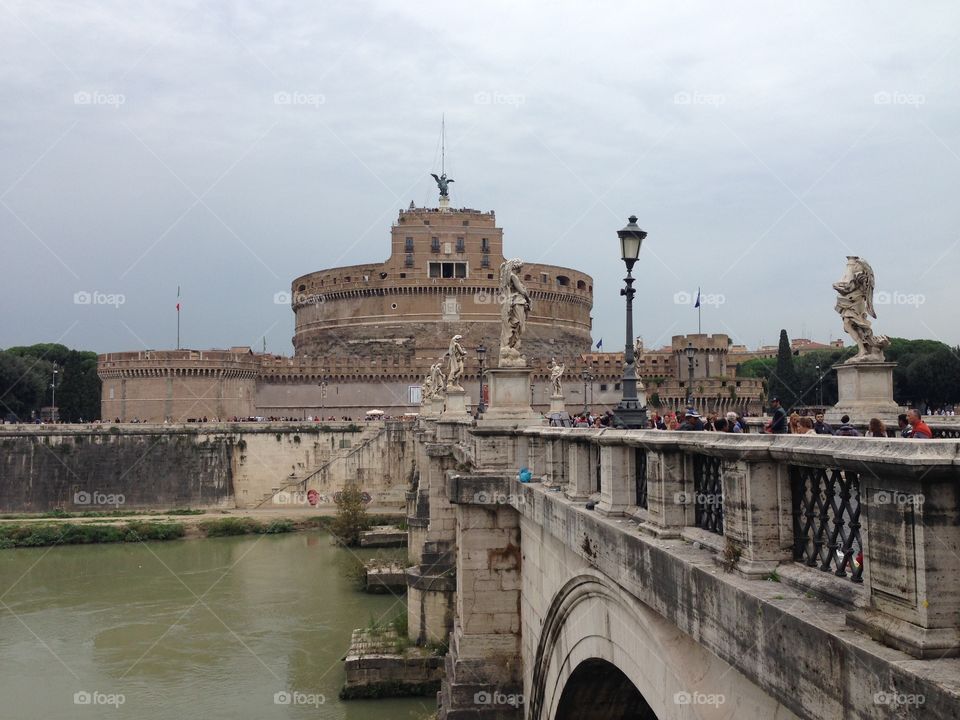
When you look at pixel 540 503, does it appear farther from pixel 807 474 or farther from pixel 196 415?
pixel 196 415

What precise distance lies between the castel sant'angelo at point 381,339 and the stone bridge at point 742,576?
52.1 metres

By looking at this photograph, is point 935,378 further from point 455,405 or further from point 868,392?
point 868,392

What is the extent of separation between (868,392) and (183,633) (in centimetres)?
1797

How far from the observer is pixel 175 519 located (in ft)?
132

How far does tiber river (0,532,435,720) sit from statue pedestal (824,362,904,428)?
926 cm

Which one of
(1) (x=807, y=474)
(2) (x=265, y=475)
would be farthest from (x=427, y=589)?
(2) (x=265, y=475)

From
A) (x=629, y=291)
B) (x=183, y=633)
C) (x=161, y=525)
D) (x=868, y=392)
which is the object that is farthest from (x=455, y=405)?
(x=161, y=525)

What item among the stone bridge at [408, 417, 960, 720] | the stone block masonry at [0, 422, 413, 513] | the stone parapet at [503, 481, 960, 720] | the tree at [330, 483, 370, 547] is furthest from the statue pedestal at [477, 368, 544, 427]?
the stone block masonry at [0, 422, 413, 513]

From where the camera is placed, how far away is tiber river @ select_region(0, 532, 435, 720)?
54.6 ft

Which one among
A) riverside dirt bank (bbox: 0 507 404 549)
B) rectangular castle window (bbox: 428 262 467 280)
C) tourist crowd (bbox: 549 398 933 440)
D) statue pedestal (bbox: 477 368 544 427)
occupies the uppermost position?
rectangular castle window (bbox: 428 262 467 280)

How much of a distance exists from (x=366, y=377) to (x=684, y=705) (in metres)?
58.1

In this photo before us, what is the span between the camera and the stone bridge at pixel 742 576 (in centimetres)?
267

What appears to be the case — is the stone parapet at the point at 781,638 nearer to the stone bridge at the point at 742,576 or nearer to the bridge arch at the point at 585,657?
the stone bridge at the point at 742,576

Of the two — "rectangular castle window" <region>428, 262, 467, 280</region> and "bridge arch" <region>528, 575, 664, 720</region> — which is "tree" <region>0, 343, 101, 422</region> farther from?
"bridge arch" <region>528, 575, 664, 720</region>
